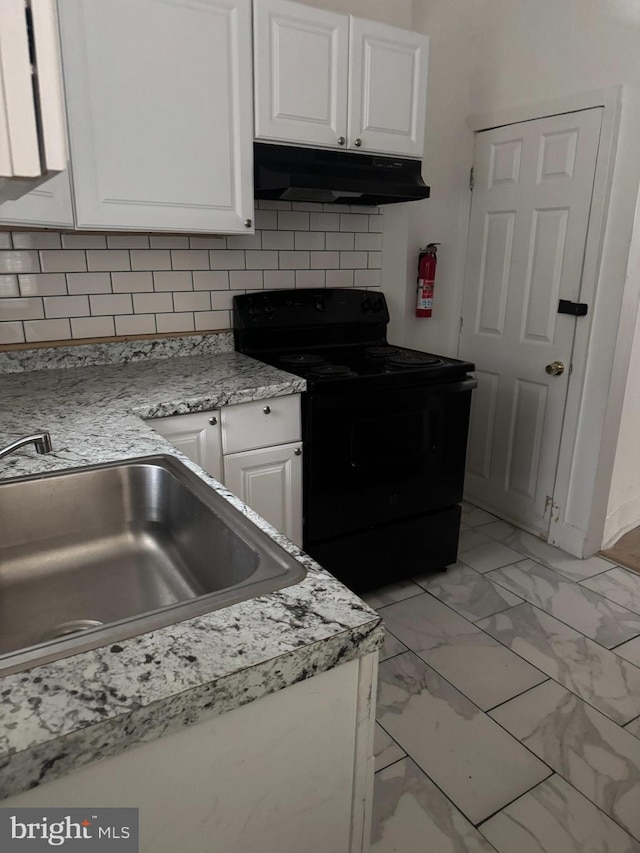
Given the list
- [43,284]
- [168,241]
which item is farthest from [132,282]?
[43,284]

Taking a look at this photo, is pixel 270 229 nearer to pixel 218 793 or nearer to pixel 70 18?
pixel 70 18

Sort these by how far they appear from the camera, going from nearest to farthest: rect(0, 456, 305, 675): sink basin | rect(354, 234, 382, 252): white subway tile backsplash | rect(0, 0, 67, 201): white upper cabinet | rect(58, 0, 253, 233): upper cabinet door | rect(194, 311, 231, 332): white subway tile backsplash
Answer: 1. rect(0, 0, 67, 201): white upper cabinet
2. rect(0, 456, 305, 675): sink basin
3. rect(58, 0, 253, 233): upper cabinet door
4. rect(194, 311, 231, 332): white subway tile backsplash
5. rect(354, 234, 382, 252): white subway tile backsplash

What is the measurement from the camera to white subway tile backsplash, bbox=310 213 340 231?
108 inches

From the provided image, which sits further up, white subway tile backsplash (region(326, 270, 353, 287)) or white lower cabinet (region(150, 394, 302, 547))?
white subway tile backsplash (region(326, 270, 353, 287))

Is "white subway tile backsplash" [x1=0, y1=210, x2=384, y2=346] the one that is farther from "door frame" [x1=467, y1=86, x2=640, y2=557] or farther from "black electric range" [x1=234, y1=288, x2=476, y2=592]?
"door frame" [x1=467, y1=86, x2=640, y2=557]

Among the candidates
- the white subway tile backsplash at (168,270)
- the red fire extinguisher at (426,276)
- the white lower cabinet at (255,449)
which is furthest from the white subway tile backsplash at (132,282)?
the red fire extinguisher at (426,276)

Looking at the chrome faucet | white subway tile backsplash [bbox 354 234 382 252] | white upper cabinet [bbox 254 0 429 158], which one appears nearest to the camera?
the chrome faucet

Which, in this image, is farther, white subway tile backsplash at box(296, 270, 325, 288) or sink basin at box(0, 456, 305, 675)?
white subway tile backsplash at box(296, 270, 325, 288)

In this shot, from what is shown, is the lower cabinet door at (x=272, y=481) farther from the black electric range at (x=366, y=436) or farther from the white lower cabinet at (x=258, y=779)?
the white lower cabinet at (x=258, y=779)

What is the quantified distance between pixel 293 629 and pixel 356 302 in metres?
2.28

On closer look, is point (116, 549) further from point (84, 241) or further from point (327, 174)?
point (327, 174)

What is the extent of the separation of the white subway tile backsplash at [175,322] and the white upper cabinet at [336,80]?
78 cm

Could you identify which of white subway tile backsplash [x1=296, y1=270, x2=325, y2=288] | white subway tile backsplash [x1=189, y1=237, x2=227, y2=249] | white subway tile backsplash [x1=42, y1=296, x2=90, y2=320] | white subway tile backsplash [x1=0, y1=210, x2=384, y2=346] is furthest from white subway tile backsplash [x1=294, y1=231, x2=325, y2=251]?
white subway tile backsplash [x1=42, y1=296, x2=90, y2=320]

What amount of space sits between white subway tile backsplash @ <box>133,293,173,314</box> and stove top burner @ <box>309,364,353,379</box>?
690 mm
